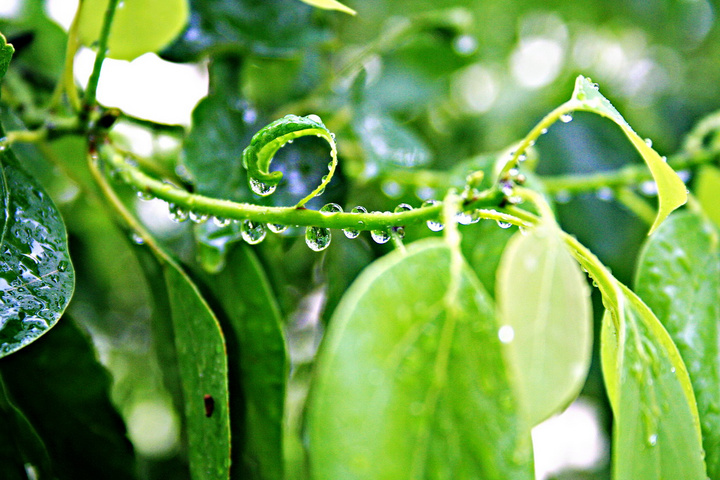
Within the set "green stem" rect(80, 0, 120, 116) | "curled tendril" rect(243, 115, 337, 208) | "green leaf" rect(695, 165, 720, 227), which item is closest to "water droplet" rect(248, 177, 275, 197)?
"curled tendril" rect(243, 115, 337, 208)

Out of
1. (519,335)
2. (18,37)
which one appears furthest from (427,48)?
(519,335)

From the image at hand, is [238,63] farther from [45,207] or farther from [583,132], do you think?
[583,132]

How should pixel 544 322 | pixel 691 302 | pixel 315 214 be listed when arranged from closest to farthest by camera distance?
1. pixel 544 322
2. pixel 315 214
3. pixel 691 302

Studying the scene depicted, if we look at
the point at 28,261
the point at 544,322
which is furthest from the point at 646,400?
the point at 28,261

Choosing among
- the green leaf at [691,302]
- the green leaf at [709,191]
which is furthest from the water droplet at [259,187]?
the green leaf at [709,191]

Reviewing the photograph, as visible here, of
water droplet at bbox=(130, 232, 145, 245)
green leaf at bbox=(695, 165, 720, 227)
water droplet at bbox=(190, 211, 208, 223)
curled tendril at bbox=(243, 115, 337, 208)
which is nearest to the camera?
curled tendril at bbox=(243, 115, 337, 208)

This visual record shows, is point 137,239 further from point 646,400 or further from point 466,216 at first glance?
point 646,400

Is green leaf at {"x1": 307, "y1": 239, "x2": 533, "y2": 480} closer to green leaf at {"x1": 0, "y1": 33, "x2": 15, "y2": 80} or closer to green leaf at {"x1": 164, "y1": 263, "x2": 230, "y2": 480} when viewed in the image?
green leaf at {"x1": 164, "y1": 263, "x2": 230, "y2": 480}
